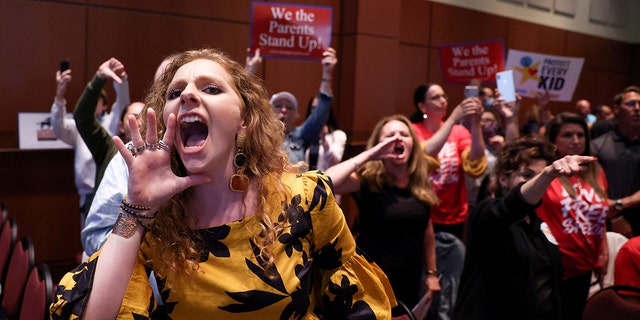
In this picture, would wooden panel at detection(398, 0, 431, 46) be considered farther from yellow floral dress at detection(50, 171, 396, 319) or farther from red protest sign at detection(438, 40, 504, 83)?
yellow floral dress at detection(50, 171, 396, 319)

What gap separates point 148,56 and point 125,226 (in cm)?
482

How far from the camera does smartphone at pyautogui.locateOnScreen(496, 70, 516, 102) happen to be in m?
4.44

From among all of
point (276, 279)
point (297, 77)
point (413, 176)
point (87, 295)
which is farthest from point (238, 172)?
point (297, 77)

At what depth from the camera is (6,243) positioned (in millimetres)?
3328

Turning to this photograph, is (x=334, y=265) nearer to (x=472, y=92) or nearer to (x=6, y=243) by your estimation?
(x=6, y=243)

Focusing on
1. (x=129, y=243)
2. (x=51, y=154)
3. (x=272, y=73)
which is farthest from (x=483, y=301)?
(x=272, y=73)

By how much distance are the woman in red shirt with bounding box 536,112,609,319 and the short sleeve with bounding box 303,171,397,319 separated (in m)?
1.88

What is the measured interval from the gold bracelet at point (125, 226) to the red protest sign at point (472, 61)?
4426 millimetres

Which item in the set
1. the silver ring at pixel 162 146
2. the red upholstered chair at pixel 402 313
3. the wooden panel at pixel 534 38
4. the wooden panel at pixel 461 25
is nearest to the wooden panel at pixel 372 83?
the wooden panel at pixel 461 25

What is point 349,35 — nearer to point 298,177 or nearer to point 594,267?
point 594,267

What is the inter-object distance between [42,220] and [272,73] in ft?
9.07

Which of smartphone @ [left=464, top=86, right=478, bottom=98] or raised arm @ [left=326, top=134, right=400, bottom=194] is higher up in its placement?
smartphone @ [left=464, top=86, right=478, bottom=98]

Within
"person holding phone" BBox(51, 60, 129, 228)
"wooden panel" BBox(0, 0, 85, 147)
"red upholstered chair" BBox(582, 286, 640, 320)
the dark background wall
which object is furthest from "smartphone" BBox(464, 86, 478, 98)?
"wooden panel" BBox(0, 0, 85, 147)

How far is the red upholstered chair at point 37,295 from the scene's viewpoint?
2.29m
